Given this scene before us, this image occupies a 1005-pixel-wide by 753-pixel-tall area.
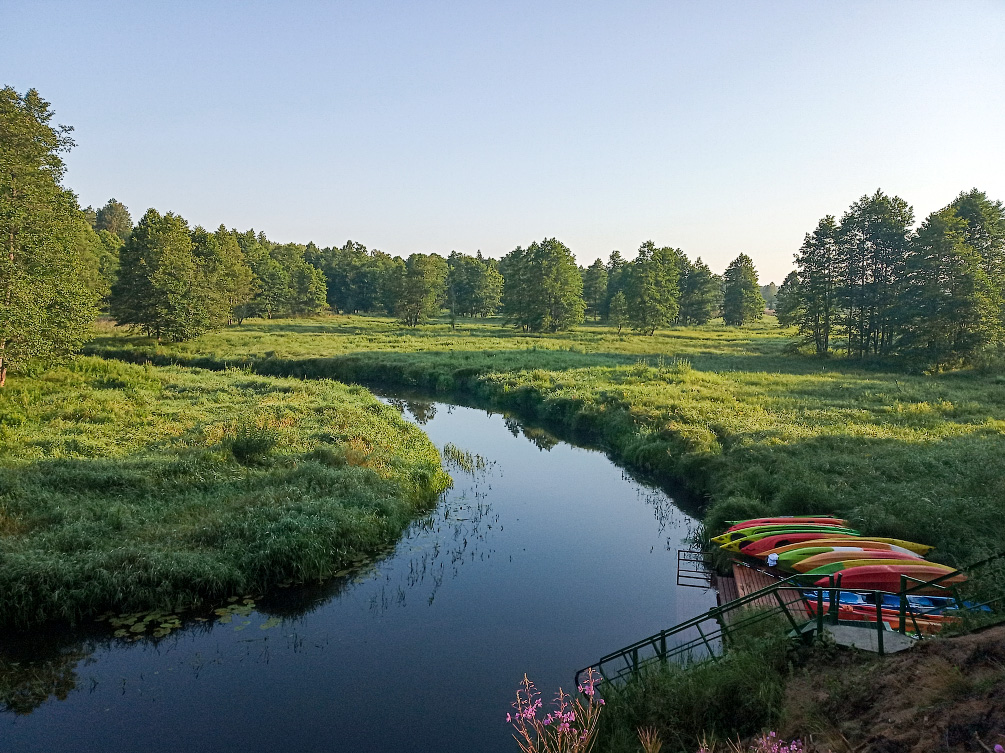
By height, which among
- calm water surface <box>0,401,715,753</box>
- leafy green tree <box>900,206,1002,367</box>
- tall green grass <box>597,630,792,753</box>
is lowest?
calm water surface <box>0,401,715,753</box>

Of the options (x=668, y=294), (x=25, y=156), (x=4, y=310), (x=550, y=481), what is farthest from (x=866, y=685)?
(x=668, y=294)

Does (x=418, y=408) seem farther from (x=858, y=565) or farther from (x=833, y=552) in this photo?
(x=858, y=565)

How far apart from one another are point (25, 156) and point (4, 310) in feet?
29.1

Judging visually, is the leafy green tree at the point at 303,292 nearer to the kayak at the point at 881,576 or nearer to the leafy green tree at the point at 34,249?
the leafy green tree at the point at 34,249

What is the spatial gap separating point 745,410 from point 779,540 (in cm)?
1390

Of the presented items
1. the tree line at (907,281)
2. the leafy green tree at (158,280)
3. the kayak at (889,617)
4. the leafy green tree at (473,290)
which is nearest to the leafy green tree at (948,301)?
the tree line at (907,281)

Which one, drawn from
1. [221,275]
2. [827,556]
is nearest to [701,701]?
[827,556]

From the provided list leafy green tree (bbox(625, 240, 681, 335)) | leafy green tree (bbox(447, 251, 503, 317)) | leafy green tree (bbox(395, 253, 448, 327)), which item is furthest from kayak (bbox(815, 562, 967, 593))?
leafy green tree (bbox(447, 251, 503, 317))

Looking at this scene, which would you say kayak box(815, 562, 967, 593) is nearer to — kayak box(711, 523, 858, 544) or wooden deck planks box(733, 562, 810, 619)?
wooden deck planks box(733, 562, 810, 619)

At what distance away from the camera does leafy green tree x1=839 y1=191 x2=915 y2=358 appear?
45.6 m

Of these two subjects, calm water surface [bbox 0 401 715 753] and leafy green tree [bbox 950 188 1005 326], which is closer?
calm water surface [bbox 0 401 715 753]

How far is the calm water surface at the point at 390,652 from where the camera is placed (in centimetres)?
869

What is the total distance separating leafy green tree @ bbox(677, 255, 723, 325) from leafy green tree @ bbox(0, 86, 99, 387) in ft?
271

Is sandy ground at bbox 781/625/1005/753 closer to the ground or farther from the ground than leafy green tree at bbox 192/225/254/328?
closer to the ground
